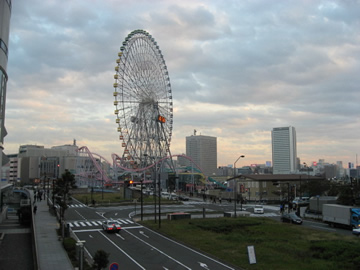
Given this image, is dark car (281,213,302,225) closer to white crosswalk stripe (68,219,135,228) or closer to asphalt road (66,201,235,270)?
asphalt road (66,201,235,270)

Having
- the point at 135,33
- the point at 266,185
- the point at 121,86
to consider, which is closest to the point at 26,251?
the point at 121,86

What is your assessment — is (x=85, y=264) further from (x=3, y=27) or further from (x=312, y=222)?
(x=312, y=222)

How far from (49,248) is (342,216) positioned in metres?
30.5

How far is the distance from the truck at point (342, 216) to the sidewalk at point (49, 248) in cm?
2930

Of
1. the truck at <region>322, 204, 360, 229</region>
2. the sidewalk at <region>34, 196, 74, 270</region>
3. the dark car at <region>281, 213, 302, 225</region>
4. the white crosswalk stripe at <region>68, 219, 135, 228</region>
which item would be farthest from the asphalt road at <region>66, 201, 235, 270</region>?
the truck at <region>322, 204, 360, 229</region>

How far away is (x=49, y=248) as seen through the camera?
28.7 m

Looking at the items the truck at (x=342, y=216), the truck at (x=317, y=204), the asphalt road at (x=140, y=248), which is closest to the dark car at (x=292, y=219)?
the truck at (x=342, y=216)

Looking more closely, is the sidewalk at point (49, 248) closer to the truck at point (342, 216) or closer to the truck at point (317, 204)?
the truck at point (342, 216)

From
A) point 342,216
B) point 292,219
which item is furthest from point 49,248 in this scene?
point 342,216

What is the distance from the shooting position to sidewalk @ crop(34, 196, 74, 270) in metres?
23.4

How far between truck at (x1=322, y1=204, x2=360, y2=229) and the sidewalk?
29302 mm

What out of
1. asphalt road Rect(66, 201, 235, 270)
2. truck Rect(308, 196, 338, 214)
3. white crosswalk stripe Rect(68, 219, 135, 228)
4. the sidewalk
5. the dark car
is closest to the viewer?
the sidewalk

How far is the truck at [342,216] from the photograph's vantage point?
38.0 metres

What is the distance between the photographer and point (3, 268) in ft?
83.4
